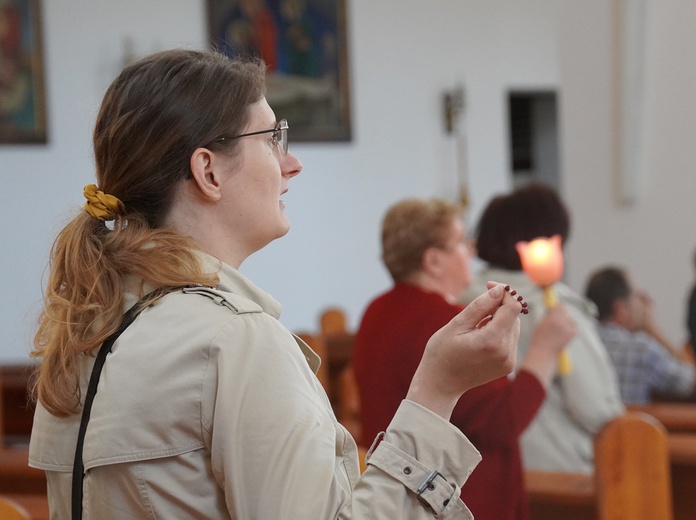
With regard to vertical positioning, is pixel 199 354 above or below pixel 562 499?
above

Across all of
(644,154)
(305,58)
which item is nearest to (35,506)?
(644,154)

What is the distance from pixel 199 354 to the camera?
124 cm

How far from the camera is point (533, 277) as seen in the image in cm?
282

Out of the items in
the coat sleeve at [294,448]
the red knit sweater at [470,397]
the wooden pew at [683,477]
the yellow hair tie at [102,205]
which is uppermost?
the yellow hair tie at [102,205]

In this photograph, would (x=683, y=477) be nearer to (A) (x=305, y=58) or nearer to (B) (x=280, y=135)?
(B) (x=280, y=135)

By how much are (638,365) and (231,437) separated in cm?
384

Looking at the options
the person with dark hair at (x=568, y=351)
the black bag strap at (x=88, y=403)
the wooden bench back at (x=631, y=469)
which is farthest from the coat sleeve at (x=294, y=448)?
the person with dark hair at (x=568, y=351)

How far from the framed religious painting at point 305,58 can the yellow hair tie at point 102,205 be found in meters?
8.04

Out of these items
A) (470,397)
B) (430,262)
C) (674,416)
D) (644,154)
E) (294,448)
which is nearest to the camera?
(294,448)

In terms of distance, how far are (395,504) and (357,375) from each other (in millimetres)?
1444

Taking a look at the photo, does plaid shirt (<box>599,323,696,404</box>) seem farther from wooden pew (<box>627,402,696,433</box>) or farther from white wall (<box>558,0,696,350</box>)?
white wall (<box>558,0,696,350</box>)

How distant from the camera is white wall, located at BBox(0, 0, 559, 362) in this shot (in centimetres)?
818

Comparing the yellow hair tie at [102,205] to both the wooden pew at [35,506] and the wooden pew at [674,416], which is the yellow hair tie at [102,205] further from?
the wooden pew at [674,416]

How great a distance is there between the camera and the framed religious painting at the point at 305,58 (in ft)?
31.4
